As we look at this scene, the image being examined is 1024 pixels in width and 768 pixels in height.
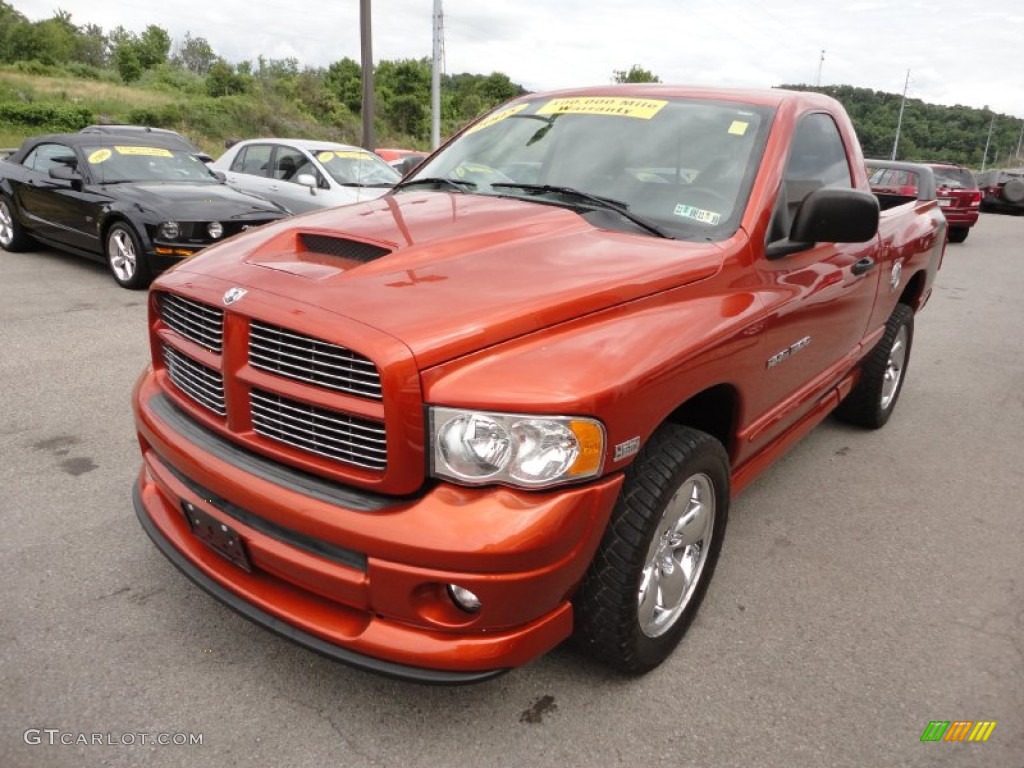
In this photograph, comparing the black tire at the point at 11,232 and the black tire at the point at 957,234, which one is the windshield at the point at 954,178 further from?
the black tire at the point at 11,232

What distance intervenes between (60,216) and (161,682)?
7446 mm

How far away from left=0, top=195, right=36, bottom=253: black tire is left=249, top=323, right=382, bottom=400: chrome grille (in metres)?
8.65

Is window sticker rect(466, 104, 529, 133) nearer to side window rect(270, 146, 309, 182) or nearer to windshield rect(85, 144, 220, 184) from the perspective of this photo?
windshield rect(85, 144, 220, 184)

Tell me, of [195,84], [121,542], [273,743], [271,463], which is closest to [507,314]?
[271,463]

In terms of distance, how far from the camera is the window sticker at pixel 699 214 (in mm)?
2727

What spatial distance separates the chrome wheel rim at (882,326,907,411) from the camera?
472 cm

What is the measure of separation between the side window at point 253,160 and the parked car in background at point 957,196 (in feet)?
42.7

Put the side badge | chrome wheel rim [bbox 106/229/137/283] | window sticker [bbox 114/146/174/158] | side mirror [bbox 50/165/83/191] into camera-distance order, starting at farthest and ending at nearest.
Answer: window sticker [bbox 114/146/174/158], side mirror [bbox 50/165/83/191], chrome wheel rim [bbox 106/229/137/283], the side badge

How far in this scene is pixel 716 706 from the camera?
7.70 ft

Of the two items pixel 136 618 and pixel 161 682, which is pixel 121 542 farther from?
pixel 161 682

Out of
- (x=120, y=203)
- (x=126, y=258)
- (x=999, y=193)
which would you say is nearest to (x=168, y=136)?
(x=120, y=203)

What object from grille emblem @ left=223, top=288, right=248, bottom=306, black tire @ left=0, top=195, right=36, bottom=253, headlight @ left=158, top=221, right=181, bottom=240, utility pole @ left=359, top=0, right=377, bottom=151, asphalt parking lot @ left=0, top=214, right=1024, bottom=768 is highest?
utility pole @ left=359, top=0, right=377, bottom=151

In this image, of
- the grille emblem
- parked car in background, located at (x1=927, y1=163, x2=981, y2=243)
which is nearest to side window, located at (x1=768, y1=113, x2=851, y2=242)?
the grille emblem

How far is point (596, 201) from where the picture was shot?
286 cm
